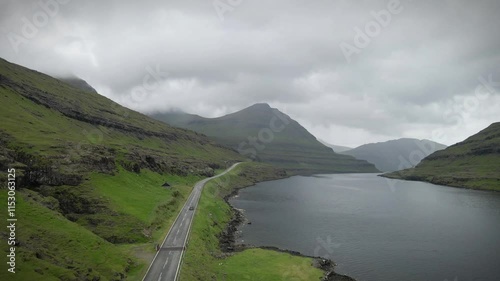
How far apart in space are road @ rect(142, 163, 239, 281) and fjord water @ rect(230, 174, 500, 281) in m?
19.0

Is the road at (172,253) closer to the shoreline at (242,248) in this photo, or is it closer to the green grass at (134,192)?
the green grass at (134,192)

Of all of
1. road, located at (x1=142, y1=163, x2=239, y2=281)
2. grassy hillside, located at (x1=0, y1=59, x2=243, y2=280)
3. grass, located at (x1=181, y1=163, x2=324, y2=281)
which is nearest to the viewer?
grassy hillside, located at (x1=0, y1=59, x2=243, y2=280)

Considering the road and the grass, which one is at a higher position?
the road

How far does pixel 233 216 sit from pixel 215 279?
61.2m

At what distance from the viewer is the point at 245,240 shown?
8962 cm

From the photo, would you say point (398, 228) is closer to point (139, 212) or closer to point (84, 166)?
point (139, 212)

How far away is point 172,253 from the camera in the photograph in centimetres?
6088

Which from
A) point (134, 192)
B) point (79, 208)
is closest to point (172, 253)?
point (79, 208)

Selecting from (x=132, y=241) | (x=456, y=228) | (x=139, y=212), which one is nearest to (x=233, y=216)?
(x=139, y=212)

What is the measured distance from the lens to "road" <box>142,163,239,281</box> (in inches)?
2019

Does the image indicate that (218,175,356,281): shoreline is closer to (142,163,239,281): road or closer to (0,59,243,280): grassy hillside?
(142,163,239,281): road

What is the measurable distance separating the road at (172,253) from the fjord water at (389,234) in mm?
18992

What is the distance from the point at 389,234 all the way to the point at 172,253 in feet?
237

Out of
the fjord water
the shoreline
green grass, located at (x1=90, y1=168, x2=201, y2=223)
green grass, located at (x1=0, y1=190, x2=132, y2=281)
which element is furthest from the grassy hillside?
the fjord water
